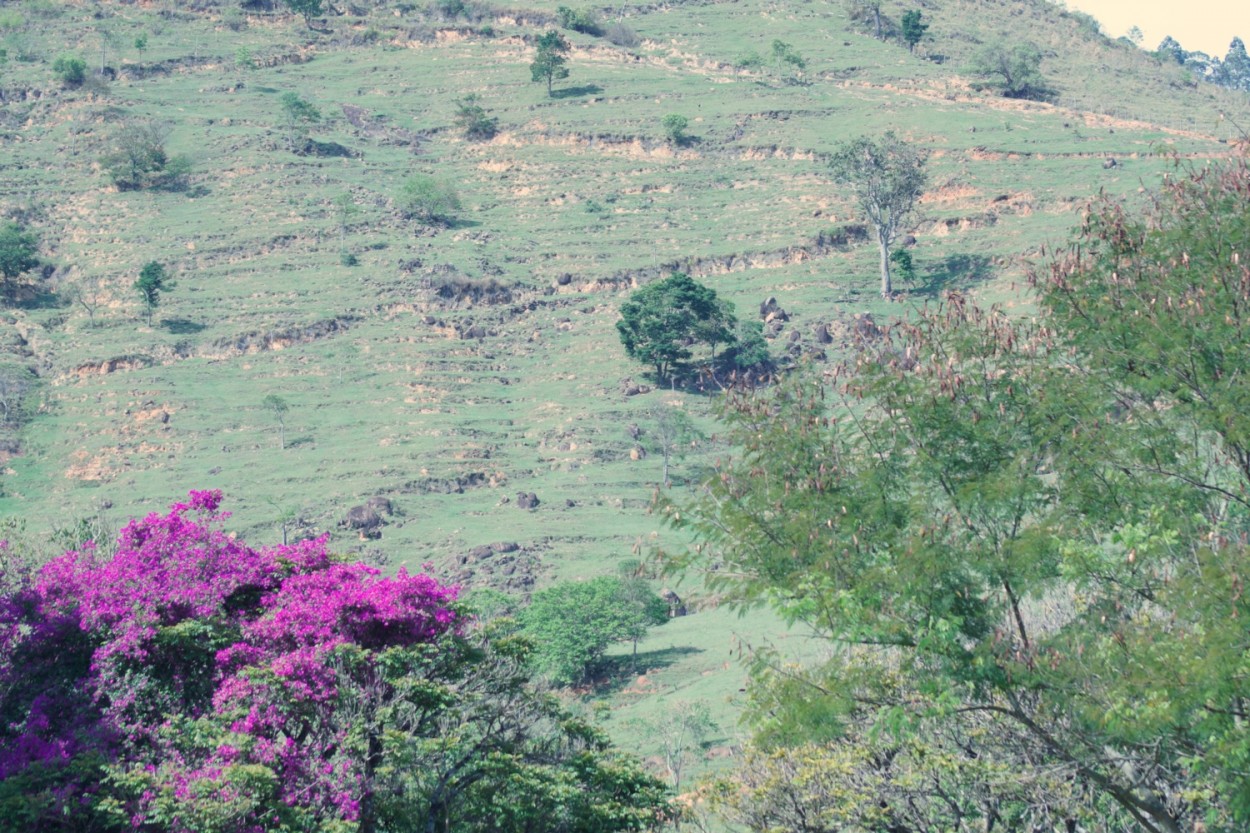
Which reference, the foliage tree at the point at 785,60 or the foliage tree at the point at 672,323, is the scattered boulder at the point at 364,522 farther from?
the foliage tree at the point at 785,60

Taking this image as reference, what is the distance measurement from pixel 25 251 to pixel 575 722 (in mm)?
79237

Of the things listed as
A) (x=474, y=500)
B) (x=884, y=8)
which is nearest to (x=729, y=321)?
(x=474, y=500)

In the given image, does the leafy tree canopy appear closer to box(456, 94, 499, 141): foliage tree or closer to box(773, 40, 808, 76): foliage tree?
box(456, 94, 499, 141): foliage tree

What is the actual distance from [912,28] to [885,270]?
58.8 meters

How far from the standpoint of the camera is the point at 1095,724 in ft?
37.0

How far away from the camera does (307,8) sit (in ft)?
476

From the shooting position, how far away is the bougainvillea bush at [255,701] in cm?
1533

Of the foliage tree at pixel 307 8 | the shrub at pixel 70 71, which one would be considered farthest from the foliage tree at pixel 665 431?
the foliage tree at pixel 307 8

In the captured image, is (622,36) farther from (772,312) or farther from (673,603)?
(673,603)

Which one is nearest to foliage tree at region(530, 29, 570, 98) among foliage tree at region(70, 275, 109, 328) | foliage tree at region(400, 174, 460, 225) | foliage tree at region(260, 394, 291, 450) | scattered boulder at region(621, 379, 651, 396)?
foliage tree at region(400, 174, 460, 225)

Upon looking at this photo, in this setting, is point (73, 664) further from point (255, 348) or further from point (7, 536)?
point (255, 348)

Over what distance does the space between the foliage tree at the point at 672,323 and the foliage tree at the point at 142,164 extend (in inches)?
1906

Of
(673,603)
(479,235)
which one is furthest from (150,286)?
(673,603)

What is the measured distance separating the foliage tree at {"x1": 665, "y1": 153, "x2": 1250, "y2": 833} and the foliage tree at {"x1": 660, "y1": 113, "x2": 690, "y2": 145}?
92831 mm
